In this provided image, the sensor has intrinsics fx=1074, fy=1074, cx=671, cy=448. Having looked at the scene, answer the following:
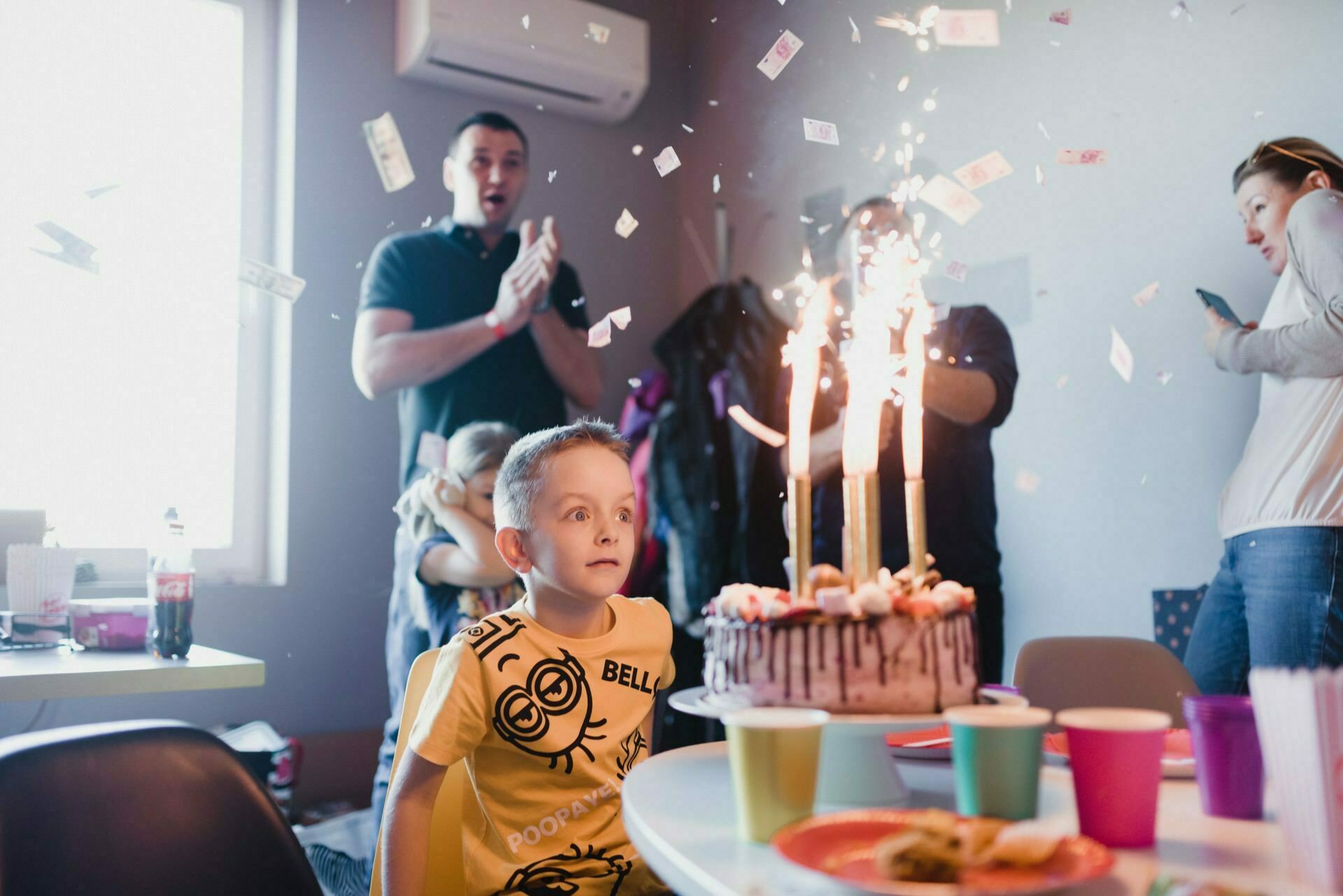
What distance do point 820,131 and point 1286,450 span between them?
5.17 feet

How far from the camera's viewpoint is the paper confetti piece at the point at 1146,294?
2.26 m

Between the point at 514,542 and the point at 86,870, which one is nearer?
the point at 86,870

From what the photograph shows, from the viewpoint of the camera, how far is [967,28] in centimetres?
263

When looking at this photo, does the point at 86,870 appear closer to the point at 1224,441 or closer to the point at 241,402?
the point at 1224,441

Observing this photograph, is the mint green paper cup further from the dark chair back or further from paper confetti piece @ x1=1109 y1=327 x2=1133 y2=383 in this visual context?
paper confetti piece @ x1=1109 y1=327 x2=1133 y2=383

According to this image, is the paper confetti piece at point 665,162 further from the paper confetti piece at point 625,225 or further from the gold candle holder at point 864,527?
the gold candle holder at point 864,527

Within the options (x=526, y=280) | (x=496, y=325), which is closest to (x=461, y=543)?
(x=496, y=325)

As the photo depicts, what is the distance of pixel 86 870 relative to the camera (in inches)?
32.1

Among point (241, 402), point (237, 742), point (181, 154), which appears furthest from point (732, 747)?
point (181, 154)

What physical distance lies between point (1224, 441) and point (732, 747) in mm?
1775

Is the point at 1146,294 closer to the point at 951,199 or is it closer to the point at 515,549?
the point at 951,199

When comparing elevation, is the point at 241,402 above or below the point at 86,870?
above

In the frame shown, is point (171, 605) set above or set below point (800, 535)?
below

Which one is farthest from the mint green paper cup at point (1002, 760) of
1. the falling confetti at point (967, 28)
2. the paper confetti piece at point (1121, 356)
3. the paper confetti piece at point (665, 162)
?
the paper confetti piece at point (665, 162)
